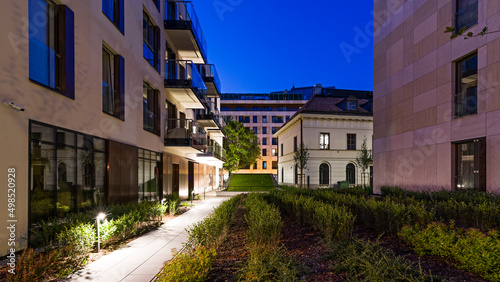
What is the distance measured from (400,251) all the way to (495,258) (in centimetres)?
173

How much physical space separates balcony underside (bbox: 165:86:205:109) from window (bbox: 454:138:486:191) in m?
15.0

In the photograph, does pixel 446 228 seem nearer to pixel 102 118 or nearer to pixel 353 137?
pixel 102 118

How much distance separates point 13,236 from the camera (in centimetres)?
645

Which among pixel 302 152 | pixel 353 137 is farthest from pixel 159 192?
pixel 353 137

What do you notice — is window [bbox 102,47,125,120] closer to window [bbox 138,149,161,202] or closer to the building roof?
window [bbox 138,149,161,202]

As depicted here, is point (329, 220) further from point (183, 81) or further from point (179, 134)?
point (183, 81)

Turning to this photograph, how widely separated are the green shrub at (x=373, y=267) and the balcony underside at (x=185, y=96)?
14.6 m

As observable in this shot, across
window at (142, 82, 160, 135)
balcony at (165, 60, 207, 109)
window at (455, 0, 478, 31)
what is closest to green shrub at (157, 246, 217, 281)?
window at (142, 82, 160, 135)

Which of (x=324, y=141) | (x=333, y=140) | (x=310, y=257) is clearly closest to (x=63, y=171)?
(x=310, y=257)

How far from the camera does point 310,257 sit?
5.68 metres

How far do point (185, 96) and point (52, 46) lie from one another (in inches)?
438

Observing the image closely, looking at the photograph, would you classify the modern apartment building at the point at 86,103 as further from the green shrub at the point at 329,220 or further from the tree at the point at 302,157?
the tree at the point at 302,157

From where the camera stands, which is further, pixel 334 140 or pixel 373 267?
pixel 334 140

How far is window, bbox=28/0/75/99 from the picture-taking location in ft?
24.8
